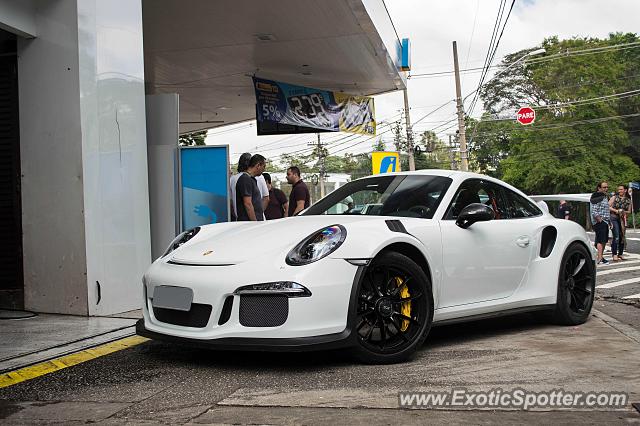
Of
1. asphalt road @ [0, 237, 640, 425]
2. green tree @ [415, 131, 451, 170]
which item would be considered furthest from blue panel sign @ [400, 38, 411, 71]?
green tree @ [415, 131, 451, 170]

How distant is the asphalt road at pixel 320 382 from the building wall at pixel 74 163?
1.82 m

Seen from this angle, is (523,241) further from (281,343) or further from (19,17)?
(19,17)

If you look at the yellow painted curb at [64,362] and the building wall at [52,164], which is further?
the building wall at [52,164]

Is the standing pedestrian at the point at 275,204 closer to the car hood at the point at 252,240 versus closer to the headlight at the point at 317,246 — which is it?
the car hood at the point at 252,240

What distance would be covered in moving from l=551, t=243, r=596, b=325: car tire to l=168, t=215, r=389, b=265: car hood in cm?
193

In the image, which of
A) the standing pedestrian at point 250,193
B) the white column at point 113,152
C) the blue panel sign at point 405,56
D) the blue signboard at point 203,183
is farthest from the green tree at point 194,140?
the white column at point 113,152

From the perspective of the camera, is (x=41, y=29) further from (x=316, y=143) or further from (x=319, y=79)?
A: (x=316, y=143)

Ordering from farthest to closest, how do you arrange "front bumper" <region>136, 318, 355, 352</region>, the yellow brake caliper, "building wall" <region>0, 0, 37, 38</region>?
"building wall" <region>0, 0, 37, 38</region>
the yellow brake caliper
"front bumper" <region>136, 318, 355, 352</region>

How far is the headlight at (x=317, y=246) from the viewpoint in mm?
4211

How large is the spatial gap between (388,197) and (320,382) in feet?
5.81

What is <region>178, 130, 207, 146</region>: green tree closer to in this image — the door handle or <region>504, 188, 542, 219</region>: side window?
<region>504, 188, 542, 219</region>: side window

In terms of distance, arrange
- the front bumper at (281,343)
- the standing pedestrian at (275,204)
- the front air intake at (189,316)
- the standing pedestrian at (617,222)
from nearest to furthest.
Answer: the front bumper at (281,343), the front air intake at (189,316), the standing pedestrian at (275,204), the standing pedestrian at (617,222)

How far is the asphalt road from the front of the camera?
3213mm

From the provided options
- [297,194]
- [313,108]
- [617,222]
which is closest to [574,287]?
[297,194]
